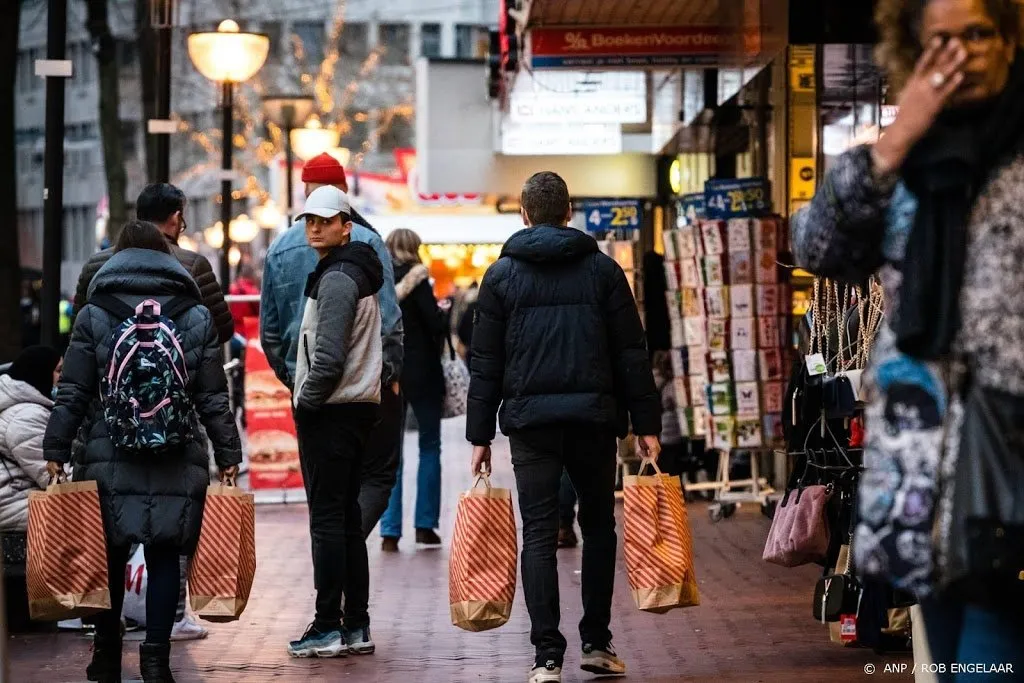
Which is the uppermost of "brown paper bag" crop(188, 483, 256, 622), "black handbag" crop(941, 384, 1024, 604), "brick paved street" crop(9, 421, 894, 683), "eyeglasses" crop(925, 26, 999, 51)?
"eyeglasses" crop(925, 26, 999, 51)

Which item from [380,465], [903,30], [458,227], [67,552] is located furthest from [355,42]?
[903,30]

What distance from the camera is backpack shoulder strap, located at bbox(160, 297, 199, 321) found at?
284 inches

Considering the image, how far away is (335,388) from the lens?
7.90 m

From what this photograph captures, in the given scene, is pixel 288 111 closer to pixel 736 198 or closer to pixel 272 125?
pixel 736 198

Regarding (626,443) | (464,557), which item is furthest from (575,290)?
(626,443)

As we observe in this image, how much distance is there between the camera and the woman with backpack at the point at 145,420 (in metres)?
7.03

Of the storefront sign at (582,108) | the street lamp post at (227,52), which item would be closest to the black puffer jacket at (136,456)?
the street lamp post at (227,52)

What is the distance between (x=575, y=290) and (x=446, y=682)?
67.3 inches

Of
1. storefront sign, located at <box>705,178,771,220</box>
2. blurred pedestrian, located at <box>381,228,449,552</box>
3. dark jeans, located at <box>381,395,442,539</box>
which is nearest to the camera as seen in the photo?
blurred pedestrian, located at <box>381,228,449,552</box>

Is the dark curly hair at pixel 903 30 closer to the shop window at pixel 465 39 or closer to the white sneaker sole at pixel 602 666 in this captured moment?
the white sneaker sole at pixel 602 666

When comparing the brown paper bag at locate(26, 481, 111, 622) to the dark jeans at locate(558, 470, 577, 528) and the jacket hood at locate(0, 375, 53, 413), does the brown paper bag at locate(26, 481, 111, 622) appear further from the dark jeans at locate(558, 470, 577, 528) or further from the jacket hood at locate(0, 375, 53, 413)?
the dark jeans at locate(558, 470, 577, 528)

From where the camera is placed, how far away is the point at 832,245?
13.1 feet

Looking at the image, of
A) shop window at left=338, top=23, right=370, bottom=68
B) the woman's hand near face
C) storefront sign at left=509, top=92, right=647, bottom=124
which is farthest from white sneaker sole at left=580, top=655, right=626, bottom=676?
shop window at left=338, top=23, right=370, bottom=68

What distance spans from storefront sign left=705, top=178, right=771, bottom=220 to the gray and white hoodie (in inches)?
226
